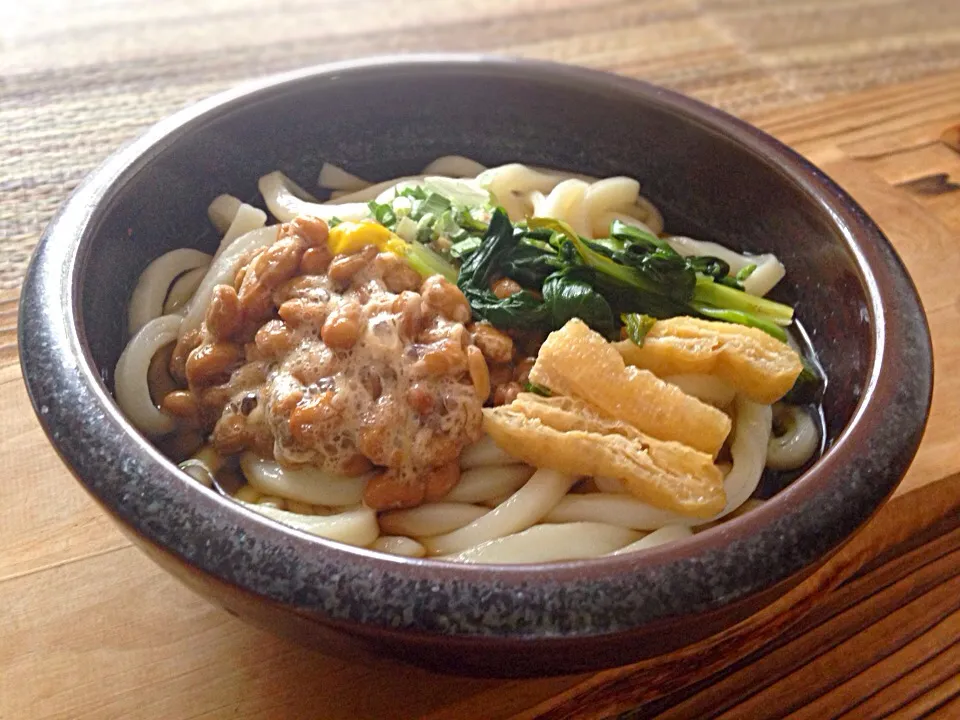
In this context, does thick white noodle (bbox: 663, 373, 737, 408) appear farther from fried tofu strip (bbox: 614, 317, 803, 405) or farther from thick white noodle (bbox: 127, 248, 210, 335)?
thick white noodle (bbox: 127, 248, 210, 335)

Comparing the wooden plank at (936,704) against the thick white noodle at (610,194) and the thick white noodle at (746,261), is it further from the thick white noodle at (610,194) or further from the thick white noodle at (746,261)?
the thick white noodle at (610,194)

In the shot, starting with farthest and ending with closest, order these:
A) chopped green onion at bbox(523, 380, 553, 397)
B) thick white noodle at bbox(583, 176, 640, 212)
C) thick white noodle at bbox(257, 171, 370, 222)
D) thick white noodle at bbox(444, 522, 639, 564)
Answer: thick white noodle at bbox(583, 176, 640, 212) → thick white noodle at bbox(257, 171, 370, 222) → chopped green onion at bbox(523, 380, 553, 397) → thick white noodle at bbox(444, 522, 639, 564)

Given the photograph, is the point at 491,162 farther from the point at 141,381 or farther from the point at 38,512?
the point at 38,512

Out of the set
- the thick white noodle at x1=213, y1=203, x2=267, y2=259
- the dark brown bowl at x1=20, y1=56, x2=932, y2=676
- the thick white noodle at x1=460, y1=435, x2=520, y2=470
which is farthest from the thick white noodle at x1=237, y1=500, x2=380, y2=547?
the thick white noodle at x1=213, y1=203, x2=267, y2=259

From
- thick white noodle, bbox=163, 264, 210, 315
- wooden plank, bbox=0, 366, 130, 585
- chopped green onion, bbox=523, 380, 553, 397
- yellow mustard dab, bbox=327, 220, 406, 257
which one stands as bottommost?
wooden plank, bbox=0, 366, 130, 585

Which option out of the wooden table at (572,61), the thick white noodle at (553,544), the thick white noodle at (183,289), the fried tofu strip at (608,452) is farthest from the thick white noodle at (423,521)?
the thick white noodle at (183,289)

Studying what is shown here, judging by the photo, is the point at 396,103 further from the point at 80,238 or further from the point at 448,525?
the point at 448,525

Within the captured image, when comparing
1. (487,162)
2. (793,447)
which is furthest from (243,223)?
(793,447)
